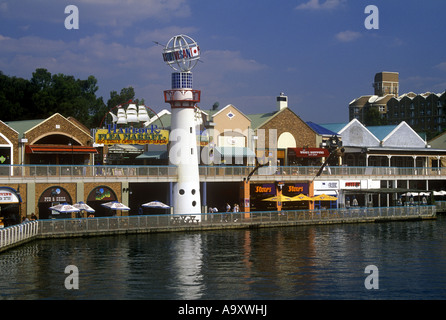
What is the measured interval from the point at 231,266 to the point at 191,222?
18451mm

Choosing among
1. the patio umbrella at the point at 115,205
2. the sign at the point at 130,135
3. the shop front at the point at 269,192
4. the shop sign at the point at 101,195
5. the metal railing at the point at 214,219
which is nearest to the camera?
the metal railing at the point at 214,219

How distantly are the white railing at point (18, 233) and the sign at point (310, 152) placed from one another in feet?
137

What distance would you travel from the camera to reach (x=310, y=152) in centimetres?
8800

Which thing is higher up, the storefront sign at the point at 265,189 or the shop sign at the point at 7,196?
the storefront sign at the point at 265,189

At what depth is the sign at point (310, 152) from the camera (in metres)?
86.8

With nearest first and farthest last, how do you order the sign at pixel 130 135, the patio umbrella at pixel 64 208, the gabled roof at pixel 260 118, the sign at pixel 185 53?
1. the patio umbrella at pixel 64 208
2. the sign at pixel 185 53
3. the sign at pixel 130 135
4. the gabled roof at pixel 260 118

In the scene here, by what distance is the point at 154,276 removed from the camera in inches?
1585

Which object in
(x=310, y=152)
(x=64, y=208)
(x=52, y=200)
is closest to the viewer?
(x=64, y=208)

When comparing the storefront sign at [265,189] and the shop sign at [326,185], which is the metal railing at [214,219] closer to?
the shop sign at [326,185]

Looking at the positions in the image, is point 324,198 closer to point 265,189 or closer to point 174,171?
point 265,189

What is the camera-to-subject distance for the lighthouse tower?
6359 centimetres

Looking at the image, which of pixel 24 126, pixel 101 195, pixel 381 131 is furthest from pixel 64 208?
pixel 381 131

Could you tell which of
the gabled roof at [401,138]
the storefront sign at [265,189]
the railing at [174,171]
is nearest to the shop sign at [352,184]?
the railing at [174,171]
